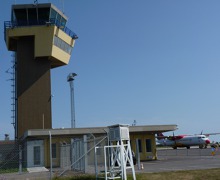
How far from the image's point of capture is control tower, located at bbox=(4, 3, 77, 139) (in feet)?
121

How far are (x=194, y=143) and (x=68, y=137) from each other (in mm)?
43948

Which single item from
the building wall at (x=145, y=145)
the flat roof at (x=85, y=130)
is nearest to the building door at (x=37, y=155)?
the flat roof at (x=85, y=130)

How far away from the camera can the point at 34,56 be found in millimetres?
38125

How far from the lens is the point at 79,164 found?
20453mm

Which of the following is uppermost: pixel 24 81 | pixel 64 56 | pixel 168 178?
pixel 64 56

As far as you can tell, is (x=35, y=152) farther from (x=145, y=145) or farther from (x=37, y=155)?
(x=145, y=145)

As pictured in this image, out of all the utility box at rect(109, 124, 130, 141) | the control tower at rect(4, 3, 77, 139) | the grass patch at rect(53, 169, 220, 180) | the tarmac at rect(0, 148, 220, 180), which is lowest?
the tarmac at rect(0, 148, 220, 180)

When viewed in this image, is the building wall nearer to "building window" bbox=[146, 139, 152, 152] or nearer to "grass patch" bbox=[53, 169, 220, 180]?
"building window" bbox=[146, 139, 152, 152]

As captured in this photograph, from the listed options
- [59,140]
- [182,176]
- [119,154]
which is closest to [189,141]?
[59,140]

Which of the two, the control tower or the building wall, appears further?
the control tower

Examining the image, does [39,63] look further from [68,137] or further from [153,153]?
[153,153]

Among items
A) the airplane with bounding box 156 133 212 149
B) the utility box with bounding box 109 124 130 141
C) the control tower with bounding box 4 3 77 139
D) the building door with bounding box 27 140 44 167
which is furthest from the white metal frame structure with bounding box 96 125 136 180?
the airplane with bounding box 156 133 212 149

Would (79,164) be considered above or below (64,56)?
below

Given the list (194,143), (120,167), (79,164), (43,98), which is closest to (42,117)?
(43,98)
